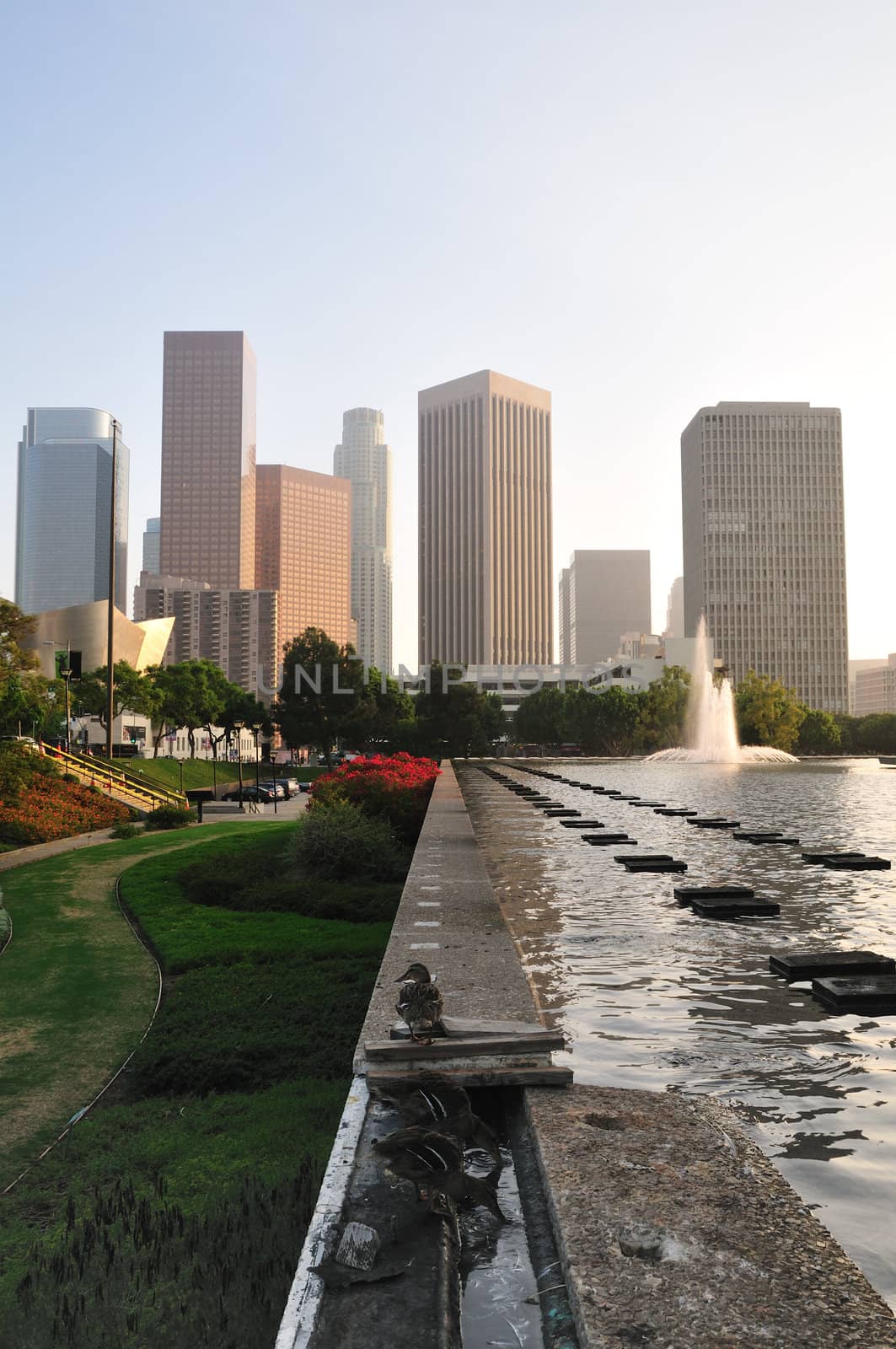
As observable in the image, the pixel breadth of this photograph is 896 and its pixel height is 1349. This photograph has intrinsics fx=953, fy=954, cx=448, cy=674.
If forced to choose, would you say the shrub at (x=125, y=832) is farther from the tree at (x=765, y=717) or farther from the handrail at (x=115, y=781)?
the tree at (x=765, y=717)

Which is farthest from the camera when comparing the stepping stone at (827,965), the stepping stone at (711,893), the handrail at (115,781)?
the handrail at (115,781)

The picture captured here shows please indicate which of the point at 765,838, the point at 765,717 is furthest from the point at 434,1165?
the point at 765,717

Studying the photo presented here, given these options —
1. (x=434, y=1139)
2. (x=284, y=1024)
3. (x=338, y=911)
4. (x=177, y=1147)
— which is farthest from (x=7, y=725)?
(x=434, y=1139)

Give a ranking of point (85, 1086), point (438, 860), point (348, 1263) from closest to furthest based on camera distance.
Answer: point (348, 1263) < point (85, 1086) < point (438, 860)

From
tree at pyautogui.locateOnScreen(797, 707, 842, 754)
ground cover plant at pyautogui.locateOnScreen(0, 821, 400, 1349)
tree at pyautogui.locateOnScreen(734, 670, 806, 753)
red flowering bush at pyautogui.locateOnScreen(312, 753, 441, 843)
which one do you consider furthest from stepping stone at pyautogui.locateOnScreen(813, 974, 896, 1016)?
tree at pyautogui.locateOnScreen(797, 707, 842, 754)

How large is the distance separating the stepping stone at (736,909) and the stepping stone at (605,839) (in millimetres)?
5269

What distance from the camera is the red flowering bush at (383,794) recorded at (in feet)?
57.8

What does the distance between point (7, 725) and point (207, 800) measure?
808 inches

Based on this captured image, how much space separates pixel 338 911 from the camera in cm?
1123

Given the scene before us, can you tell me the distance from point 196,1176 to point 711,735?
250 feet

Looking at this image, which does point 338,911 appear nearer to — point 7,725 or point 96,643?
point 7,725

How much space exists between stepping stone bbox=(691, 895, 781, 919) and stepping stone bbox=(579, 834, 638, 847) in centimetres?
527

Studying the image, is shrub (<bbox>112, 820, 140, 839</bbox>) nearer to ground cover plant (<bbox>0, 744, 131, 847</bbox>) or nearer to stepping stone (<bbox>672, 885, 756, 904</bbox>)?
ground cover plant (<bbox>0, 744, 131, 847</bbox>)

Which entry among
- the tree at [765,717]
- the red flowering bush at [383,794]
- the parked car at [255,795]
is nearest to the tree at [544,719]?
the tree at [765,717]
